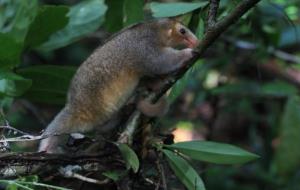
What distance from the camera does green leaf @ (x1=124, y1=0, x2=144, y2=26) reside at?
2980 millimetres

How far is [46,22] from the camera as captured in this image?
9.85 feet

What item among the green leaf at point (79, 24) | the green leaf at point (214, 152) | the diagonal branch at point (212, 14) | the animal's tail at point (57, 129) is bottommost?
the animal's tail at point (57, 129)

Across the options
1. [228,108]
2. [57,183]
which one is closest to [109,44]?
[57,183]

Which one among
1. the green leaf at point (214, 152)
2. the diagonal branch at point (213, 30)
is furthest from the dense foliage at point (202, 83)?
the diagonal branch at point (213, 30)

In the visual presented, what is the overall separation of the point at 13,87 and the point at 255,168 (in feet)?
6.70

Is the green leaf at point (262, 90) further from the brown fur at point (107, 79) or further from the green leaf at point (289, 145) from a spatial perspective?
the brown fur at point (107, 79)

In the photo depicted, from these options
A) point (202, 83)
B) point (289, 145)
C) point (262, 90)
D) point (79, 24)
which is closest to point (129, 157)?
point (79, 24)

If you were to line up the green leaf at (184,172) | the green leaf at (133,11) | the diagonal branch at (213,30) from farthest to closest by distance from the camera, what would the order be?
the green leaf at (133,11), the green leaf at (184,172), the diagonal branch at (213,30)

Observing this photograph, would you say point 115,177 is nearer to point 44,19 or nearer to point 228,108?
point 44,19

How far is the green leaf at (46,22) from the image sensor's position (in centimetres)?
298

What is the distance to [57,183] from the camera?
8.42 feet

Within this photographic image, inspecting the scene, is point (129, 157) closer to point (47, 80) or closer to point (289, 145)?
point (47, 80)

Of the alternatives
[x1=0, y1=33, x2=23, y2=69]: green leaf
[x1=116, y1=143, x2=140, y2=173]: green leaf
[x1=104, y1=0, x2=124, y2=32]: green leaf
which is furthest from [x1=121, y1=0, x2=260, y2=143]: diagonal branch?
[x1=104, y1=0, x2=124, y2=32]: green leaf

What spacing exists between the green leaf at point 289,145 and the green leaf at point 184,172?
1208mm
